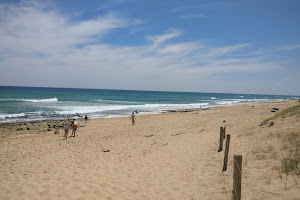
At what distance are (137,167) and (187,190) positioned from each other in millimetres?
2636

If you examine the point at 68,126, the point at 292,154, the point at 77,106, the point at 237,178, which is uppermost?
the point at 237,178

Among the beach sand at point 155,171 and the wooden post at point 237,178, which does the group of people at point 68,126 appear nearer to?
the beach sand at point 155,171

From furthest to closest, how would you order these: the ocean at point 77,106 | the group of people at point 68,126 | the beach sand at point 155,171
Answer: the ocean at point 77,106 → the group of people at point 68,126 → the beach sand at point 155,171

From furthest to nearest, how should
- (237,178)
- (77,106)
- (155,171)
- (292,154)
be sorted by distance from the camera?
(77,106), (155,171), (292,154), (237,178)

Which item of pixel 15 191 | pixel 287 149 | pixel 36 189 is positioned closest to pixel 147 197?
pixel 36 189

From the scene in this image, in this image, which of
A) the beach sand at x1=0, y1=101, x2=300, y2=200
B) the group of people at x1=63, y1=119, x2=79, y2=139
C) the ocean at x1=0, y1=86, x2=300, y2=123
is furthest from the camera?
the ocean at x1=0, y1=86, x2=300, y2=123

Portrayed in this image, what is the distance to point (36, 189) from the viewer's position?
19.0 feet

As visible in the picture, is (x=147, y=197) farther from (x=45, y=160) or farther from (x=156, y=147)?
(x=45, y=160)

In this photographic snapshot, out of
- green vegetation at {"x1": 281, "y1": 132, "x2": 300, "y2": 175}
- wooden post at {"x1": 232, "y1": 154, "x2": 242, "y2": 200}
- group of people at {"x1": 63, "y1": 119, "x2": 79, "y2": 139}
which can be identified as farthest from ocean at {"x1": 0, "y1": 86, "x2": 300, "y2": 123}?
wooden post at {"x1": 232, "y1": 154, "x2": 242, "y2": 200}

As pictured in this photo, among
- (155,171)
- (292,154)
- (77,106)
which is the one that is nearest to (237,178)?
(292,154)

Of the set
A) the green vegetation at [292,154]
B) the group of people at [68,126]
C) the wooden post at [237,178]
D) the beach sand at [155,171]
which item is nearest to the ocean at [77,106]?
the group of people at [68,126]

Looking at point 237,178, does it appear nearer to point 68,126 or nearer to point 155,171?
point 155,171

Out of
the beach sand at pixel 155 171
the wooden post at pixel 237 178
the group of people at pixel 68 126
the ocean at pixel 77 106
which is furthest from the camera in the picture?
the ocean at pixel 77 106

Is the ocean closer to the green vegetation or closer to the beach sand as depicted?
the beach sand
